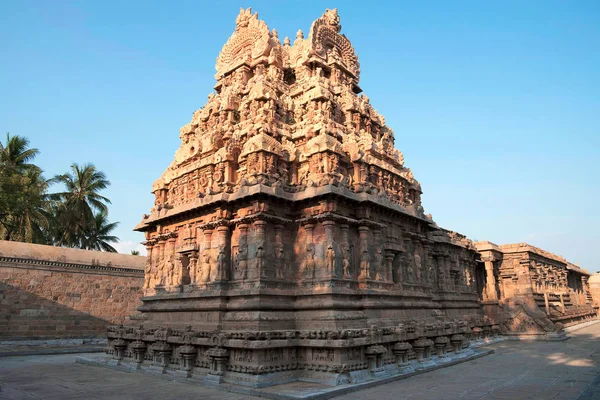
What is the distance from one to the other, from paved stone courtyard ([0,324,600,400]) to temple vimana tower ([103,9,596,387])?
39.0 inches

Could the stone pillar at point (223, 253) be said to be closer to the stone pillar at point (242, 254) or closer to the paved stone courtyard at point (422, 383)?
the stone pillar at point (242, 254)

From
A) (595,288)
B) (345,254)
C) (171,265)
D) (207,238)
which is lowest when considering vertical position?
(171,265)

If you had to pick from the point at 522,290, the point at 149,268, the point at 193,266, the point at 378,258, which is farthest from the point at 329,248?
the point at 522,290

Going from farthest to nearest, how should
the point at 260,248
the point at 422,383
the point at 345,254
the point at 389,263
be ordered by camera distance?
the point at 389,263, the point at 345,254, the point at 260,248, the point at 422,383

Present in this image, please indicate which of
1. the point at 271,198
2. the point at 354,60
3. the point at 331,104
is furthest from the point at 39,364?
the point at 354,60

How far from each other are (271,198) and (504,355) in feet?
39.5

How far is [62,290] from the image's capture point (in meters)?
22.0

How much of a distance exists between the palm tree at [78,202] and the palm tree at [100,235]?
75.0 inches

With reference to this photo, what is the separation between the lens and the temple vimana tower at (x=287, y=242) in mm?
11578

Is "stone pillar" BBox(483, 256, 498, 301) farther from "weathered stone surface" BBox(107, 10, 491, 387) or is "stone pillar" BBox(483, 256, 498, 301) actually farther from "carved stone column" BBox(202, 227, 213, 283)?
"carved stone column" BBox(202, 227, 213, 283)

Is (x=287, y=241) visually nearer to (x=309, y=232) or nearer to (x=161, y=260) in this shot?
(x=309, y=232)

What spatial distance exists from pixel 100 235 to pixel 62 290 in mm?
19657

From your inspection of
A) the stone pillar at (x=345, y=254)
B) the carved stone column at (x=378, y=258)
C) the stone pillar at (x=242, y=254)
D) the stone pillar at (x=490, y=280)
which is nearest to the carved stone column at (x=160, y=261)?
the stone pillar at (x=242, y=254)

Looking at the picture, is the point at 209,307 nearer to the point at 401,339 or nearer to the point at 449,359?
the point at 401,339
